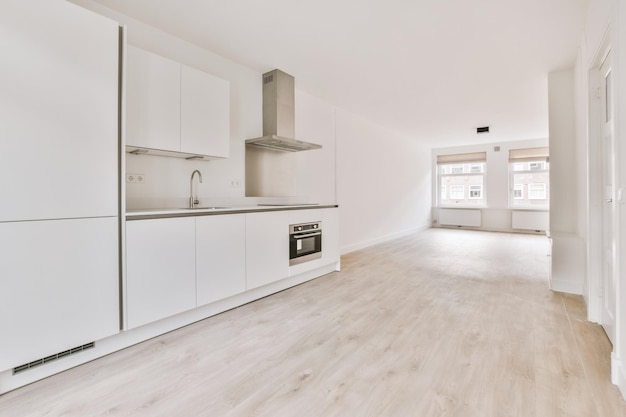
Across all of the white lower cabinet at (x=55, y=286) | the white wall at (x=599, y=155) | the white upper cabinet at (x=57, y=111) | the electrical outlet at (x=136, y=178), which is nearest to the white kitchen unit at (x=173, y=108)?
the electrical outlet at (x=136, y=178)

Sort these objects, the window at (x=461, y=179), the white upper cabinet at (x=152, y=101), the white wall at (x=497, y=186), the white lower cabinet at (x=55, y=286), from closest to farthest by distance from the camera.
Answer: the white lower cabinet at (x=55, y=286) < the white upper cabinet at (x=152, y=101) < the white wall at (x=497, y=186) < the window at (x=461, y=179)

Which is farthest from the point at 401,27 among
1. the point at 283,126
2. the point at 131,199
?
the point at 131,199

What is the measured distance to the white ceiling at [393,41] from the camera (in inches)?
101

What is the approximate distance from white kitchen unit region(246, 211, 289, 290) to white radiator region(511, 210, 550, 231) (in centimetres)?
783

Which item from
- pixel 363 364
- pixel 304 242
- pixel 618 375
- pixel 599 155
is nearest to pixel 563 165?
pixel 599 155

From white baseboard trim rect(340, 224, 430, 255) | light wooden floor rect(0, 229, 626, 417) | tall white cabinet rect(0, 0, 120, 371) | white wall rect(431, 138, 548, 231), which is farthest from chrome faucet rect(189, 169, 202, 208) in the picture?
white wall rect(431, 138, 548, 231)

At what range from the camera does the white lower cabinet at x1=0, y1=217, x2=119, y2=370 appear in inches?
63.0

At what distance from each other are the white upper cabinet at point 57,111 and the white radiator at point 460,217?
943cm

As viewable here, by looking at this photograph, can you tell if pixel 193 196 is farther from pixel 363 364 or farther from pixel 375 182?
pixel 375 182

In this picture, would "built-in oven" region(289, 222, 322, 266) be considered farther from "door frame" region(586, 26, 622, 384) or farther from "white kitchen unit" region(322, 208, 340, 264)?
"door frame" region(586, 26, 622, 384)

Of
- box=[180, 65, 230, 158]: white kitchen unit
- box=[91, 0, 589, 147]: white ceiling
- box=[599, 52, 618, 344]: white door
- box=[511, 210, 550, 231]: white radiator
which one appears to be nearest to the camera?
box=[599, 52, 618, 344]: white door

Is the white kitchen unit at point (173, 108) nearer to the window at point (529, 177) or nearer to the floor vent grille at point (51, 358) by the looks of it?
the floor vent grille at point (51, 358)

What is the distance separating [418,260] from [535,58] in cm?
310

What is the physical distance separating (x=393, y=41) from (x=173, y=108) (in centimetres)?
230
